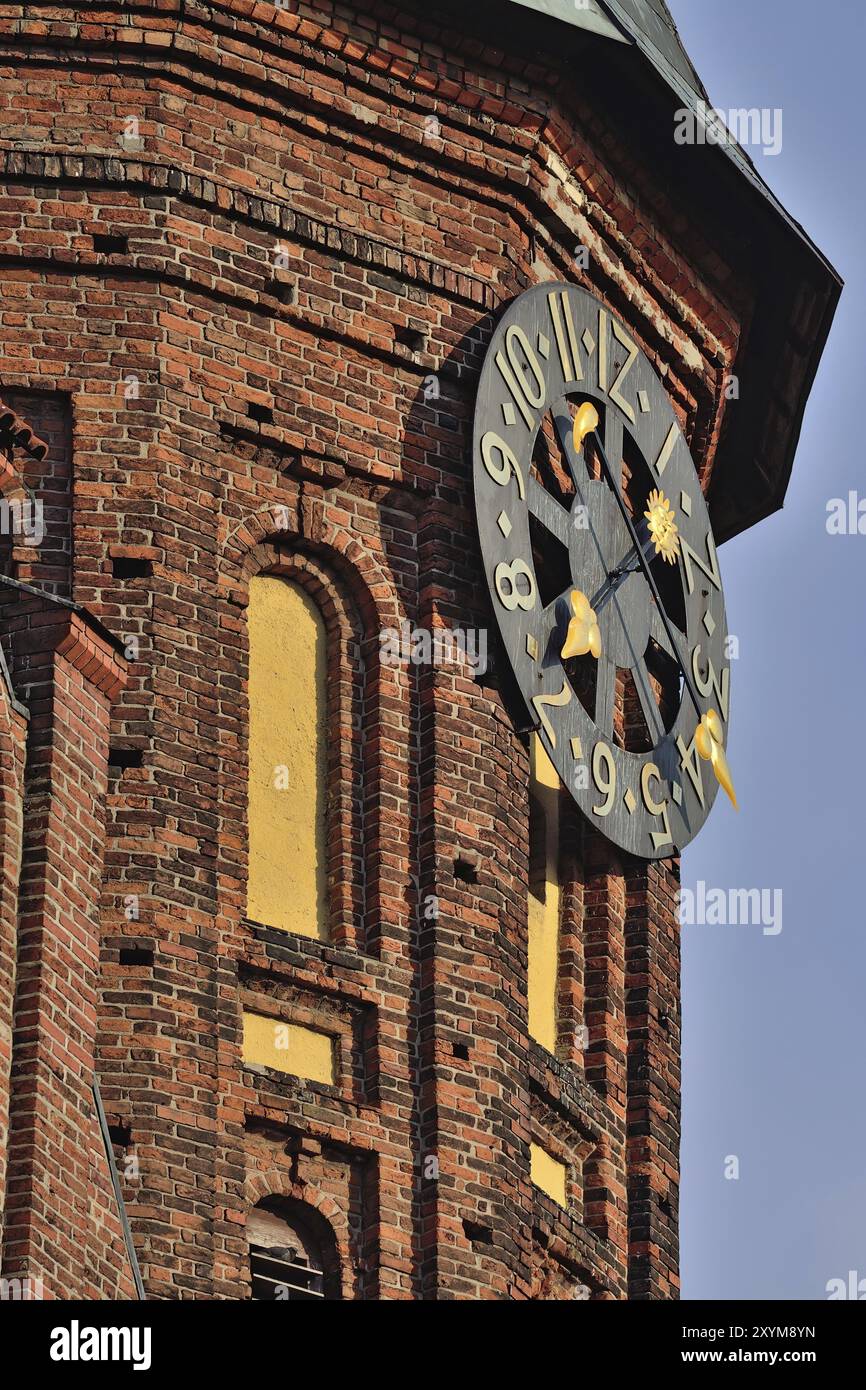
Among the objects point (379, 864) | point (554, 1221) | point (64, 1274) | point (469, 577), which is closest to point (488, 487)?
point (469, 577)

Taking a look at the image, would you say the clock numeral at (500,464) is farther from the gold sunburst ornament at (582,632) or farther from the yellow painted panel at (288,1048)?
the yellow painted panel at (288,1048)

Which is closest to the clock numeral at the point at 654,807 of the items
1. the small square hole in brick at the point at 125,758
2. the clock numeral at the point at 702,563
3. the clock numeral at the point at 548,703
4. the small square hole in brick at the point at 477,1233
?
the clock numeral at the point at 548,703

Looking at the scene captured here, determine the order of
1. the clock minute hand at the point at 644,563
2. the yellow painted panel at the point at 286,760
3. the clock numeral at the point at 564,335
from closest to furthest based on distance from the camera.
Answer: the yellow painted panel at the point at 286,760
the clock numeral at the point at 564,335
the clock minute hand at the point at 644,563

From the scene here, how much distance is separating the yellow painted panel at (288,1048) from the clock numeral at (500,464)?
3.36 meters

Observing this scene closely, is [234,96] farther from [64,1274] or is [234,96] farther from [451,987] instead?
[64,1274]

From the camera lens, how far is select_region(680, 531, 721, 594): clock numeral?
83.2ft

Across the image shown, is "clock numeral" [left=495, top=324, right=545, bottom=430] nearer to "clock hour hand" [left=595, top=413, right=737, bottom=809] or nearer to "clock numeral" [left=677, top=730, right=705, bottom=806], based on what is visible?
"clock hour hand" [left=595, top=413, right=737, bottom=809]

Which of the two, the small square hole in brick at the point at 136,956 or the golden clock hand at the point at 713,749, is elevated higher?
the golden clock hand at the point at 713,749

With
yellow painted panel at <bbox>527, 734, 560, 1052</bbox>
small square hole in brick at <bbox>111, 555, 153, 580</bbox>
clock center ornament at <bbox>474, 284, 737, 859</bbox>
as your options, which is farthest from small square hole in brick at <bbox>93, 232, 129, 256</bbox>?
yellow painted panel at <bbox>527, 734, 560, 1052</bbox>

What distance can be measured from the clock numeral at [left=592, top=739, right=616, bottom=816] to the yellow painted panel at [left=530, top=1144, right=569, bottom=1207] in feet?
6.08

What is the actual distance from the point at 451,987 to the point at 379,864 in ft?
2.41

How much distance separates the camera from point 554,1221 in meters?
22.8

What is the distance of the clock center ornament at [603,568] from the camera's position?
23.5 meters
